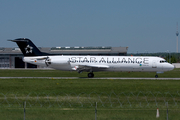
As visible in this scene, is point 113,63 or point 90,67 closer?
point 90,67

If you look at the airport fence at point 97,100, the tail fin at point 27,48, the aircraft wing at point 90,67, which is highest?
the tail fin at point 27,48

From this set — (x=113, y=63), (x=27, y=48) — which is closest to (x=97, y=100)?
(x=113, y=63)

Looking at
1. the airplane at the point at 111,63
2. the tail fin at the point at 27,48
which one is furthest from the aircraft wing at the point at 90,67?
the tail fin at the point at 27,48

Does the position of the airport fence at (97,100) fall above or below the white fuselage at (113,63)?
below

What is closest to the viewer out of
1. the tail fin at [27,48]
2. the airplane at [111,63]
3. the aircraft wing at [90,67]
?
the aircraft wing at [90,67]

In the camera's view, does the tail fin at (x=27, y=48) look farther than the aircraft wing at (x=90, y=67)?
Yes

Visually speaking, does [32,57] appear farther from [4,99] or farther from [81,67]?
[4,99]

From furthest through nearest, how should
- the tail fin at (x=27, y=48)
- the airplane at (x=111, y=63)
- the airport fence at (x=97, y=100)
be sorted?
the tail fin at (x=27, y=48)
the airplane at (x=111, y=63)
the airport fence at (x=97, y=100)

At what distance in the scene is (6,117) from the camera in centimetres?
1308

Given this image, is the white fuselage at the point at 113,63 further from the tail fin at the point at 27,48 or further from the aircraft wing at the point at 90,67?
the tail fin at the point at 27,48

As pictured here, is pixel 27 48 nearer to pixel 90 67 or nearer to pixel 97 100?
pixel 90 67

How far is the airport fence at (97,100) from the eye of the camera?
17.5m

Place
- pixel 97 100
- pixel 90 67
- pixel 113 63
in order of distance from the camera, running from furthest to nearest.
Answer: pixel 113 63, pixel 90 67, pixel 97 100

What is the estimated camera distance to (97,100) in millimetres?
19797
